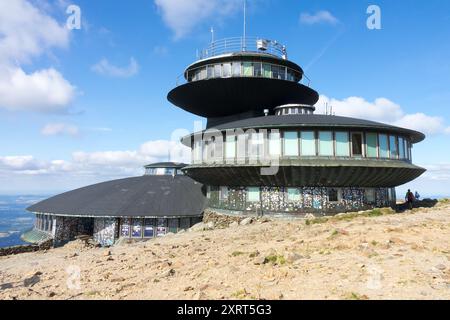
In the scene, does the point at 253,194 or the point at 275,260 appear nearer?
the point at 275,260

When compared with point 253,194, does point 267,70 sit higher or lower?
higher

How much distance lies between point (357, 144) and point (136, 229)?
71.7 ft

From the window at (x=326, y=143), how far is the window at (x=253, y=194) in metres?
5.73

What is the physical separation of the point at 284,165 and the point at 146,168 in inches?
1044

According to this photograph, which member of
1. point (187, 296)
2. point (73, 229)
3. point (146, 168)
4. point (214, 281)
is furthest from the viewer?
point (146, 168)

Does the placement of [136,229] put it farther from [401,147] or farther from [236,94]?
[401,147]

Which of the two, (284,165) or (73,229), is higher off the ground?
(284,165)

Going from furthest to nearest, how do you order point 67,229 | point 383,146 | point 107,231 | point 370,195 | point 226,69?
point 226,69, point 67,229, point 107,231, point 370,195, point 383,146

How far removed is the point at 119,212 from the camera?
98.4 feet

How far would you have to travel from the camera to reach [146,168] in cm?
4300

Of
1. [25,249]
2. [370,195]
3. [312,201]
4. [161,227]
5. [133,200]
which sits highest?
[370,195]

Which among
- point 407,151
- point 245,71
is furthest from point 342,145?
point 245,71
